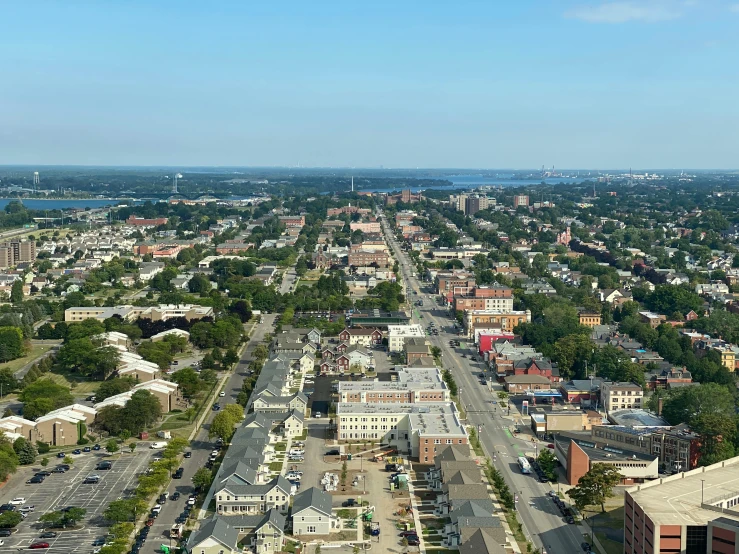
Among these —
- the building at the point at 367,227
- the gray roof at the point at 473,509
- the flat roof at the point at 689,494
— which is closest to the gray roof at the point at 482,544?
the gray roof at the point at 473,509

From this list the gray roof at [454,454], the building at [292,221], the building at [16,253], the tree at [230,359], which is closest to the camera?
the gray roof at [454,454]

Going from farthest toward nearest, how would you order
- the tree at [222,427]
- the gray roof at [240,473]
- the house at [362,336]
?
the house at [362,336], the tree at [222,427], the gray roof at [240,473]

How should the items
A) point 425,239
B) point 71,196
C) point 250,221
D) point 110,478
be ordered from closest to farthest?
point 110,478
point 425,239
point 250,221
point 71,196

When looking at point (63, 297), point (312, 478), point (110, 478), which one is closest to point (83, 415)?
point (110, 478)

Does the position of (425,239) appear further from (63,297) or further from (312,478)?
(312,478)

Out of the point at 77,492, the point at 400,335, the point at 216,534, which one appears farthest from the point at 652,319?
the point at 216,534

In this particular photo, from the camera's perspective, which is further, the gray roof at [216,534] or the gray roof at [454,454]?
the gray roof at [454,454]

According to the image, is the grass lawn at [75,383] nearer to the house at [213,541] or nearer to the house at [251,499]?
the house at [251,499]
